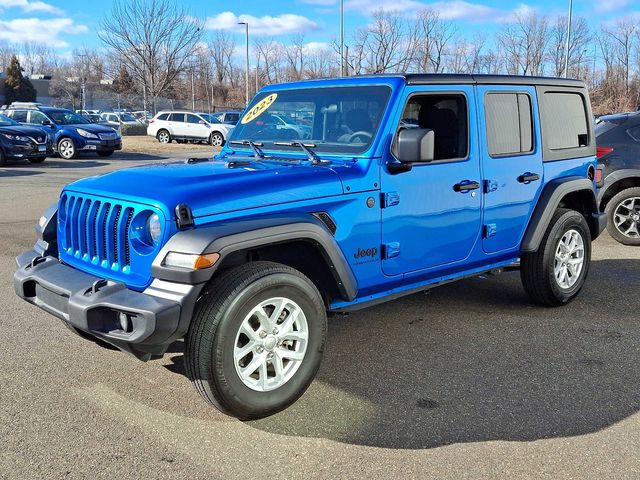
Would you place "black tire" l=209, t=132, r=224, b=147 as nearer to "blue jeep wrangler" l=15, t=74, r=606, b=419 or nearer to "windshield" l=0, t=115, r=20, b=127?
"windshield" l=0, t=115, r=20, b=127

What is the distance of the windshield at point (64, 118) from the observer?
826 inches

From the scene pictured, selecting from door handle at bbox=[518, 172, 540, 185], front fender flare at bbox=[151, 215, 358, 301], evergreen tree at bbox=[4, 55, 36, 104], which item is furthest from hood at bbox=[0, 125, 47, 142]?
evergreen tree at bbox=[4, 55, 36, 104]

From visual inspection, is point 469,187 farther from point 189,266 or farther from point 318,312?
point 189,266

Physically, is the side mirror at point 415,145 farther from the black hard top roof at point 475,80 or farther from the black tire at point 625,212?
the black tire at point 625,212

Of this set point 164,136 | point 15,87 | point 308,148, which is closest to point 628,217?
point 308,148

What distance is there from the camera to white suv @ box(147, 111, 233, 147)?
29625mm

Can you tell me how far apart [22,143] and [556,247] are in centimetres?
1628

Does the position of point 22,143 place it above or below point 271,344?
above

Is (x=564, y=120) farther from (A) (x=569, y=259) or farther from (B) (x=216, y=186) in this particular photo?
(B) (x=216, y=186)

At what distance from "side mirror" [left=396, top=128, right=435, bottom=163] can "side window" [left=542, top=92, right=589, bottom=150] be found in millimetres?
1754

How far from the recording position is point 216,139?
29.8m

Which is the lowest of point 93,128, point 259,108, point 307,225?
point 307,225

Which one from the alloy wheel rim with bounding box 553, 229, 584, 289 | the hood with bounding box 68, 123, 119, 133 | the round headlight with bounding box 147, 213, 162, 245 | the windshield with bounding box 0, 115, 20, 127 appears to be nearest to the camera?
the round headlight with bounding box 147, 213, 162, 245

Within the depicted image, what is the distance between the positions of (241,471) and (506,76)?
3.60m
